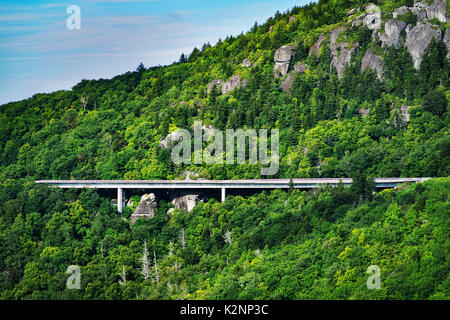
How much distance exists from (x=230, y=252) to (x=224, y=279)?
831 cm

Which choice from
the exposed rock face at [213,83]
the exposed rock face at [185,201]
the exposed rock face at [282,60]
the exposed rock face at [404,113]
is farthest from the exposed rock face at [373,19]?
the exposed rock face at [185,201]

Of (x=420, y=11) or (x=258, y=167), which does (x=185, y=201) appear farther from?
(x=420, y=11)

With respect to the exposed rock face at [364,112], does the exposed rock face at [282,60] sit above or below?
above

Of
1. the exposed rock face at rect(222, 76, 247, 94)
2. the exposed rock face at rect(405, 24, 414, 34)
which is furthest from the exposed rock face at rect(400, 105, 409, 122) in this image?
the exposed rock face at rect(222, 76, 247, 94)

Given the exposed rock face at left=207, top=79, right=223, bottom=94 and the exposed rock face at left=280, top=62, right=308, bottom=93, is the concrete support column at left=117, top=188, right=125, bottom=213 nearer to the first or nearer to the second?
the exposed rock face at left=207, top=79, right=223, bottom=94

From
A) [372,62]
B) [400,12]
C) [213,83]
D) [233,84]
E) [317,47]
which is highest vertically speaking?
[400,12]

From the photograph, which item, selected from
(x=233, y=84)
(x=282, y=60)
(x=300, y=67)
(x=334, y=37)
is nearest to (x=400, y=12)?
(x=334, y=37)

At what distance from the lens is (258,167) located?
334 feet

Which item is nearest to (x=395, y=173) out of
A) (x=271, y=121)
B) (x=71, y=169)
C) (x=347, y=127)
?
(x=347, y=127)

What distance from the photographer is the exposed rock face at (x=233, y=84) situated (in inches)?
4695

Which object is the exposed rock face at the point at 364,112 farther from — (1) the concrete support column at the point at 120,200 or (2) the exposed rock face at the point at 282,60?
(1) the concrete support column at the point at 120,200

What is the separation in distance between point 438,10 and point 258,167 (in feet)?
97.8

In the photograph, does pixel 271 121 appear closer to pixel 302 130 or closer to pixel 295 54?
pixel 302 130

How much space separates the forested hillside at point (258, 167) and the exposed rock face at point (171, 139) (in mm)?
1022
